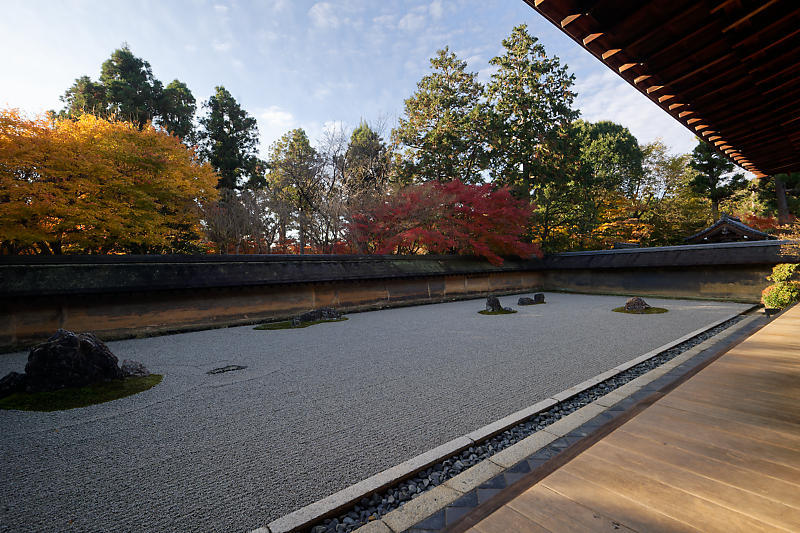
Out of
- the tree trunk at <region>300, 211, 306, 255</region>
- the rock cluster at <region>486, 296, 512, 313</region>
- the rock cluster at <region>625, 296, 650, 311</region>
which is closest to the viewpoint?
the rock cluster at <region>625, 296, 650, 311</region>

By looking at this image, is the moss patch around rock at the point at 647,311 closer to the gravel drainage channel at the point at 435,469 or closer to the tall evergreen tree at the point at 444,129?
the gravel drainage channel at the point at 435,469

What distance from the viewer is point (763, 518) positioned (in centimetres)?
142

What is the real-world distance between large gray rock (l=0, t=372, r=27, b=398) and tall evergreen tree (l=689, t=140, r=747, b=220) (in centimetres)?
3141

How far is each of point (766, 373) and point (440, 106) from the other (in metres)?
22.4

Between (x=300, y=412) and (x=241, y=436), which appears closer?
(x=241, y=436)

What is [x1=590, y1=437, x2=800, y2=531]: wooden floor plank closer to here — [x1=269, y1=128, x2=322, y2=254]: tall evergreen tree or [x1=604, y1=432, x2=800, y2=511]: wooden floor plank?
[x1=604, y1=432, x2=800, y2=511]: wooden floor plank

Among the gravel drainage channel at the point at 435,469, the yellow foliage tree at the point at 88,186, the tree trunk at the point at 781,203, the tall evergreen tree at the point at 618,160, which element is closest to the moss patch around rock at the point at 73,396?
the gravel drainage channel at the point at 435,469

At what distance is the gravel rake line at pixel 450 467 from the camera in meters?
1.88

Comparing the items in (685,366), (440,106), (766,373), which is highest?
(440,106)

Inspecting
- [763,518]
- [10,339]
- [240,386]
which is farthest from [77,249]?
[763,518]

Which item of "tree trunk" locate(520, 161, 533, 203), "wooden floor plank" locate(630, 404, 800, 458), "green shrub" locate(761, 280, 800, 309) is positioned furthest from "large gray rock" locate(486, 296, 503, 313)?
"tree trunk" locate(520, 161, 533, 203)

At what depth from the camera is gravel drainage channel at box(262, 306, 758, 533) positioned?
5.99 feet

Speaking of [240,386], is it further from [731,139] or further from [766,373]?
[731,139]

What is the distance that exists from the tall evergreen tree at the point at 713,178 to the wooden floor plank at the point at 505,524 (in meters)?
29.0
